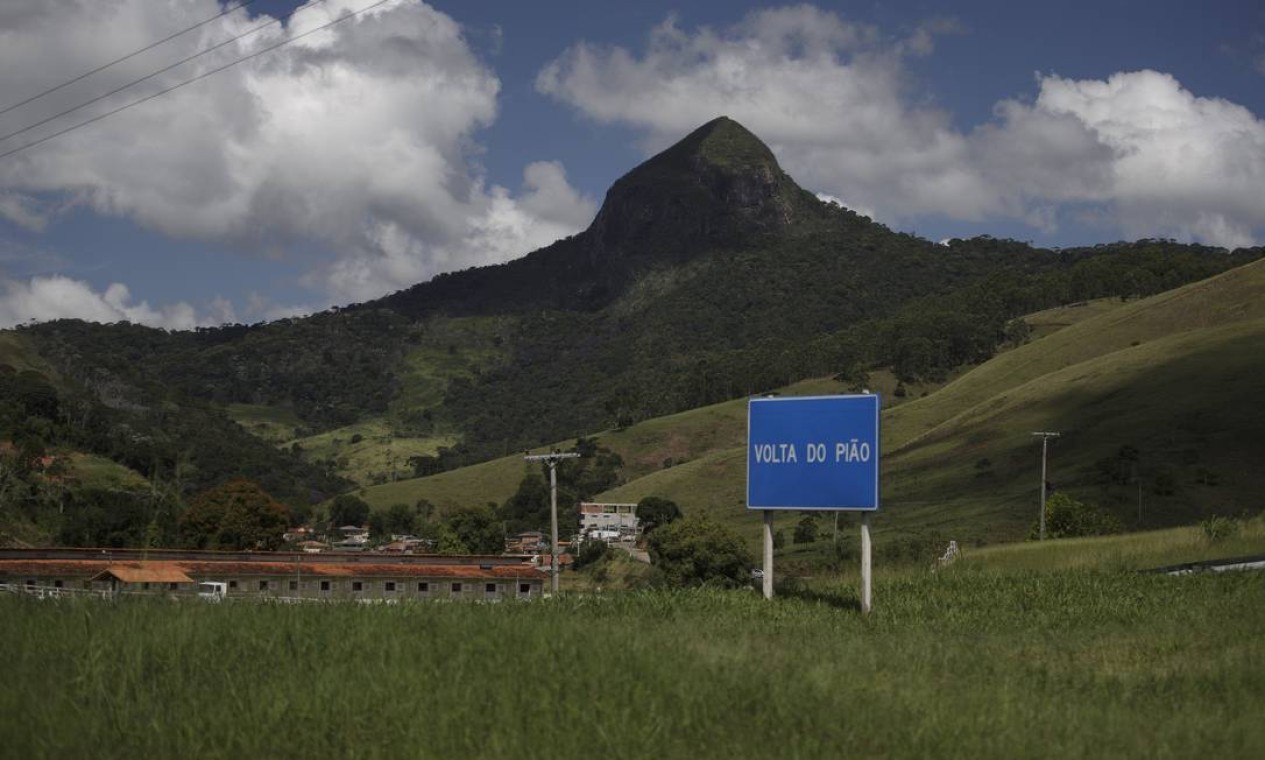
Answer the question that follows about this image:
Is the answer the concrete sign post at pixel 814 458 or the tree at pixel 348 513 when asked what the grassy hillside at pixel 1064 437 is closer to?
the tree at pixel 348 513

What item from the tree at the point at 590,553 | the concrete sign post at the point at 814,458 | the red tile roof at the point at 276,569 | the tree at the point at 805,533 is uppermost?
the concrete sign post at the point at 814,458

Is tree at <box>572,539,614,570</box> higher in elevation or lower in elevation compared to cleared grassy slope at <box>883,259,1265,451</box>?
lower

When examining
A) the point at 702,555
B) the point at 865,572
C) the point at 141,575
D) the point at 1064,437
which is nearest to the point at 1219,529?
the point at 865,572

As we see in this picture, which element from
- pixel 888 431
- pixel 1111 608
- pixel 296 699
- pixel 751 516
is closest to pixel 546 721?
pixel 296 699

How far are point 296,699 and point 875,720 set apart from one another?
399 centimetres

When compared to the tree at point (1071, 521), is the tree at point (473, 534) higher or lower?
lower

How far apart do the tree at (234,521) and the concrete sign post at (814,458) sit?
242ft

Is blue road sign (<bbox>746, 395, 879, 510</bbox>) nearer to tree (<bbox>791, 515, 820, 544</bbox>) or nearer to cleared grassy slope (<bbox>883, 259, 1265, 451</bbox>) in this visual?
tree (<bbox>791, 515, 820, 544</bbox>)

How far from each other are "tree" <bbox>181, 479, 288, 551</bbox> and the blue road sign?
7386 cm

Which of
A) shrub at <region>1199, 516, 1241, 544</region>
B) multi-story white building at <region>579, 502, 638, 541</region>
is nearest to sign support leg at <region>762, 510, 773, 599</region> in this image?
shrub at <region>1199, 516, 1241, 544</region>

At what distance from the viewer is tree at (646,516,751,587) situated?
72.6 meters

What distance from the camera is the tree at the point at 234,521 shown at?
86188 mm

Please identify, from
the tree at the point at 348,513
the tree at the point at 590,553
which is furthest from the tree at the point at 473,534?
the tree at the point at 348,513

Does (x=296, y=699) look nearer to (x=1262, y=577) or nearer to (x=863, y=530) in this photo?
(x=863, y=530)
